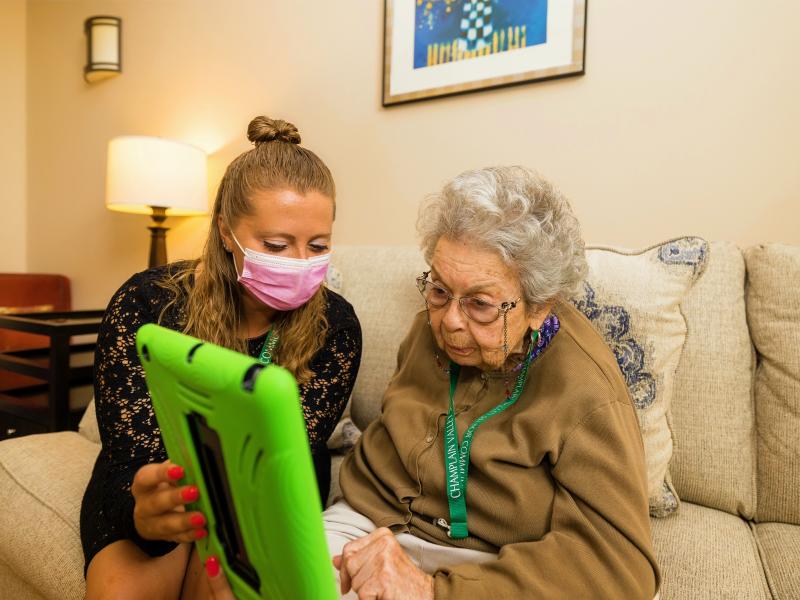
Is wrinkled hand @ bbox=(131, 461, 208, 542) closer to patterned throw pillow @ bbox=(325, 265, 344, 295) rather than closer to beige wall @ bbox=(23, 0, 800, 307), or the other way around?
patterned throw pillow @ bbox=(325, 265, 344, 295)

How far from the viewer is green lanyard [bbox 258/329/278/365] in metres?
1.21

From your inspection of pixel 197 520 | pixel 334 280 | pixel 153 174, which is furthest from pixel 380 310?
pixel 153 174

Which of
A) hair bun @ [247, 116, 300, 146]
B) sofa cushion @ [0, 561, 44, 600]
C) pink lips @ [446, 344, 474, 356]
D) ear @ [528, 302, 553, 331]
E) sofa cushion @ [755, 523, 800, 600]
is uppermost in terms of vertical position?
hair bun @ [247, 116, 300, 146]

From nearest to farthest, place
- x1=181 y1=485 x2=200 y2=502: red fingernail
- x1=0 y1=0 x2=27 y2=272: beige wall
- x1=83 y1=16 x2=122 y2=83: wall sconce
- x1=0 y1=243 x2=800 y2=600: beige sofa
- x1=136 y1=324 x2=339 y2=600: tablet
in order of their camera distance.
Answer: x1=136 y1=324 x2=339 y2=600: tablet → x1=181 y1=485 x2=200 y2=502: red fingernail → x1=0 y1=243 x2=800 y2=600: beige sofa → x1=83 y1=16 x2=122 y2=83: wall sconce → x1=0 y1=0 x2=27 y2=272: beige wall

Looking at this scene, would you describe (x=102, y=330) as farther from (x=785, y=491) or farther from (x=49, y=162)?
(x=49, y=162)

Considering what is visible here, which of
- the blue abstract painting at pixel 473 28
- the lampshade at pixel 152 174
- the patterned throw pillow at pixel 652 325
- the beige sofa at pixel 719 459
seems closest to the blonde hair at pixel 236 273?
the beige sofa at pixel 719 459

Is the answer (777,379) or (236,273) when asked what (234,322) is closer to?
(236,273)

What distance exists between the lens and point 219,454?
56cm

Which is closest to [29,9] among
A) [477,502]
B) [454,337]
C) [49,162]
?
[49,162]

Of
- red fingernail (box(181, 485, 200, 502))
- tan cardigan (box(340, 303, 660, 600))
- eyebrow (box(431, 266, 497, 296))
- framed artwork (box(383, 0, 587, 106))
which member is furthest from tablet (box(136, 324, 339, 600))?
framed artwork (box(383, 0, 587, 106))

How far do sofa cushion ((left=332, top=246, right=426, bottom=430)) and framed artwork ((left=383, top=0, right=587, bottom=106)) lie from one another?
70 centimetres

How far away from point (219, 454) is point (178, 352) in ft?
0.38

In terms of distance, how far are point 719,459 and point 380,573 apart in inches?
34.1

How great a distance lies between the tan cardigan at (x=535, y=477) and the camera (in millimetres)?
799
